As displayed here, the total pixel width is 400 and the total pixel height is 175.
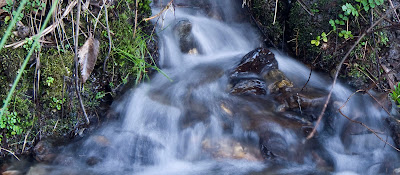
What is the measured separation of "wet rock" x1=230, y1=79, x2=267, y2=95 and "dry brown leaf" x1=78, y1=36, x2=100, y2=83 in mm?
1320

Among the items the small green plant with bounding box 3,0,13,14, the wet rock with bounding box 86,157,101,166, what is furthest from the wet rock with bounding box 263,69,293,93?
the small green plant with bounding box 3,0,13,14

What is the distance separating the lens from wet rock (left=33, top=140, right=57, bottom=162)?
8.70 feet

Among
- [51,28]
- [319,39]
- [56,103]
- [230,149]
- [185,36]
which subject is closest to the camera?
[51,28]

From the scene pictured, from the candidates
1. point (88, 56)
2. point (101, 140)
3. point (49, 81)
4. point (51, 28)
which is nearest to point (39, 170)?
point (101, 140)

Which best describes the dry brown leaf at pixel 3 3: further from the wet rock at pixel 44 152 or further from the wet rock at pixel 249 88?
A: the wet rock at pixel 249 88

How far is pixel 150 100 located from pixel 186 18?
1465 mm

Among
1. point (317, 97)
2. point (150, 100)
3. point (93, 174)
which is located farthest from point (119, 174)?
point (317, 97)

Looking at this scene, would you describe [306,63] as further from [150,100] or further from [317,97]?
[150,100]

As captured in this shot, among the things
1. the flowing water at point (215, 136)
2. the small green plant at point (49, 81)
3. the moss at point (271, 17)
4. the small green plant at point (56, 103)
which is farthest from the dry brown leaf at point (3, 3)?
the moss at point (271, 17)

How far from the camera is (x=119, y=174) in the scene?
2.64 m

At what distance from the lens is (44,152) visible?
8.79 feet

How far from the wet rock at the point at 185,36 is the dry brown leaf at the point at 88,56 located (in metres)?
1.21

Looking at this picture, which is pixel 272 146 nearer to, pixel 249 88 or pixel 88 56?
pixel 249 88

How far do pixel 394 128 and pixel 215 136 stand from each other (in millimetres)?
1681
